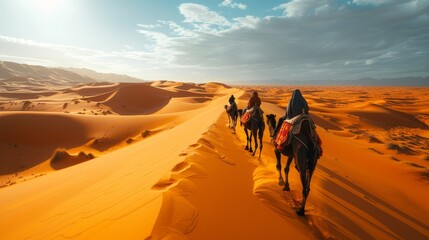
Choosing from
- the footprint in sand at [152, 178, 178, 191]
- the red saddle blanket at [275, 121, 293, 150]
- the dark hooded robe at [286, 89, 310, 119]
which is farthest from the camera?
the dark hooded robe at [286, 89, 310, 119]

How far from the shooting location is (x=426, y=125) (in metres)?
36.8

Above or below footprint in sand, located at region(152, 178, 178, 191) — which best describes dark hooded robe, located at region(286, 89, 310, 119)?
above

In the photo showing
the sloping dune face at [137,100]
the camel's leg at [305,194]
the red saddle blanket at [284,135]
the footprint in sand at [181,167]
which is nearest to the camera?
the camel's leg at [305,194]

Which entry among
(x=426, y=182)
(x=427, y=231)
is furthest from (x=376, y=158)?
(x=427, y=231)

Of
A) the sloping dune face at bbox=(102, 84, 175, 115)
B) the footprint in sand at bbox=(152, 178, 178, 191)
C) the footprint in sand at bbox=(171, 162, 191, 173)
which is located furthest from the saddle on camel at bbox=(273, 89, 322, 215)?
the sloping dune face at bbox=(102, 84, 175, 115)

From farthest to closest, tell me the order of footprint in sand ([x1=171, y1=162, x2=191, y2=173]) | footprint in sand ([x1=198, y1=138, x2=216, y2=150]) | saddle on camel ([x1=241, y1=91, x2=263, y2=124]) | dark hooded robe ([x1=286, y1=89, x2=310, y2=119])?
1. saddle on camel ([x1=241, y1=91, x2=263, y2=124])
2. footprint in sand ([x1=198, y1=138, x2=216, y2=150])
3. footprint in sand ([x1=171, y1=162, x2=191, y2=173])
4. dark hooded robe ([x1=286, y1=89, x2=310, y2=119])

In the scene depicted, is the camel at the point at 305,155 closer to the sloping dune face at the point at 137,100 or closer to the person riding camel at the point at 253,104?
the person riding camel at the point at 253,104

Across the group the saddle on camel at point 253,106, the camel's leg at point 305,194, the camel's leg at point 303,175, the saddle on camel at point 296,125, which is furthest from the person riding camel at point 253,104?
the camel's leg at point 305,194

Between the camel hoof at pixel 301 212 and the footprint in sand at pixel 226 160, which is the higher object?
the camel hoof at pixel 301 212

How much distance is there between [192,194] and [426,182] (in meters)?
11.5

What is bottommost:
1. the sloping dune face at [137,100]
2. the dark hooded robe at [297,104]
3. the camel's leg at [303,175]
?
the sloping dune face at [137,100]

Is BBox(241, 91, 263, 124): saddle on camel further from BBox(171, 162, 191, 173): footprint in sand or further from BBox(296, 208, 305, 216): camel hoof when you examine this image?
BBox(296, 208, 305, 216): camel hoof

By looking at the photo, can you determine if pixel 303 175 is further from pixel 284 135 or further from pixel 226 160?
pixel 226 160

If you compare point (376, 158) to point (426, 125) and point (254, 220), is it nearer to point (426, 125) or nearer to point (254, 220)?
point (254, 220)
